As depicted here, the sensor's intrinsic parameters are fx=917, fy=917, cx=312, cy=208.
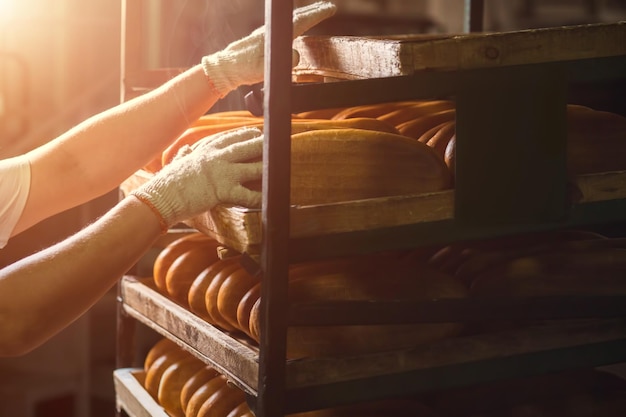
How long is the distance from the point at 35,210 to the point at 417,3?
14.8 feet

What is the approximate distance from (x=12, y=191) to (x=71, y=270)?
1.75 ft

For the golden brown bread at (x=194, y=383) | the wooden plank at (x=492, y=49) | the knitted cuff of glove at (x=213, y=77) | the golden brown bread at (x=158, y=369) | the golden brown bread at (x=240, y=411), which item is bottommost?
the golden brown bread at (x=158, y=369)

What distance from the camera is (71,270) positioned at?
64.0 inches

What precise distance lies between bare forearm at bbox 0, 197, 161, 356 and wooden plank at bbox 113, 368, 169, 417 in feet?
1.63

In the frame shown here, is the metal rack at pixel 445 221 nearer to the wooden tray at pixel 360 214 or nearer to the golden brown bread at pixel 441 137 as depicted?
the wooden tray at pixel 360 214

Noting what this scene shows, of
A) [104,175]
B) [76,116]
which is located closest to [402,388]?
[104,175]

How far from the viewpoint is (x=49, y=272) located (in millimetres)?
1627

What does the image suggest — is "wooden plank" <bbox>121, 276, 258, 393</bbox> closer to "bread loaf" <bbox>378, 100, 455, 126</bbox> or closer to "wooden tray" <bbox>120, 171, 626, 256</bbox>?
"wooden tray" <bbox>120, 171, 626, 256</bbox>

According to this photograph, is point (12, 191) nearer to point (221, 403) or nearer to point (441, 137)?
point (221, 403)

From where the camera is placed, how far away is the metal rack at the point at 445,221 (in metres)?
1.43

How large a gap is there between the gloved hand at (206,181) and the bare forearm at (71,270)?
4cm

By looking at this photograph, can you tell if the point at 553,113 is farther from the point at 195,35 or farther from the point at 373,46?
the point at 195,35

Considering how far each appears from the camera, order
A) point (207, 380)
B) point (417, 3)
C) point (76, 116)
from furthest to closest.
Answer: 1. point (417, 3)
2. point (76, 116)
3. point (207, 380)

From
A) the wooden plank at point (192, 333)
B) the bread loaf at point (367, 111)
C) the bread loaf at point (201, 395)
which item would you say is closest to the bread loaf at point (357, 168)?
the wooden plank at point (192, 333)
